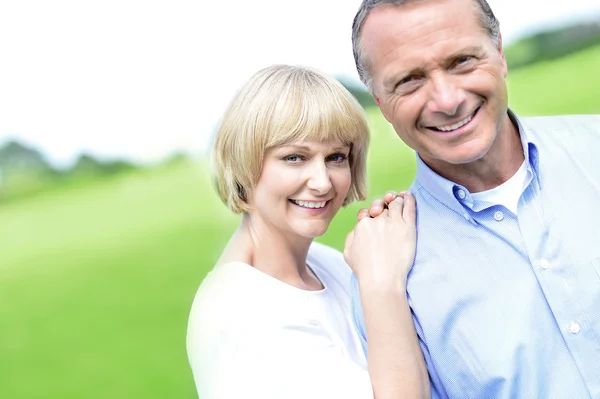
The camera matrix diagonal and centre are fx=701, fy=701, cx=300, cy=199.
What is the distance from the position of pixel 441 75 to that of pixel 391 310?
19.5 inches

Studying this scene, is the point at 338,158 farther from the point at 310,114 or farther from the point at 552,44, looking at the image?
the point at 552,44

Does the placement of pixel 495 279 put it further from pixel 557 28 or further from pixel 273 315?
pixel 557 28

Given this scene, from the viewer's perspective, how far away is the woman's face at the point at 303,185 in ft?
5.88

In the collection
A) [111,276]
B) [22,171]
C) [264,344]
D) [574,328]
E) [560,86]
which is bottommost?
[574,328]

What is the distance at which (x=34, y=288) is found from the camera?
21.6 ft

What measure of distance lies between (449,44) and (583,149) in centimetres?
40

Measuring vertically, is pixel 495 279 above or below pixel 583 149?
below

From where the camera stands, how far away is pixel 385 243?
5.13ft

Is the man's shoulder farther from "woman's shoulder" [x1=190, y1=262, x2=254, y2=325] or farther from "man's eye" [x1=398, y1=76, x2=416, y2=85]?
"woman's shoulder" [x1=190, y1=262, x2=254, y2=325]

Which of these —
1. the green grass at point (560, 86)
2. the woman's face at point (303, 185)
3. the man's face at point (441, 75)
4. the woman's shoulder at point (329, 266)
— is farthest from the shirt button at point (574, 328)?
the green grass at point (560, 86)

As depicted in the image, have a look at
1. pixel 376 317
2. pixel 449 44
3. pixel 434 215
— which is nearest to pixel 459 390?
pixel 376 317

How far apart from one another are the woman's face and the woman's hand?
177mm

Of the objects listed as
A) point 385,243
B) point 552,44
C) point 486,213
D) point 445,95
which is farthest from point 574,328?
point 552,44

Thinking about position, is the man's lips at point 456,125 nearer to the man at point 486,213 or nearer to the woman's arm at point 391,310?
the man at point 486,213
